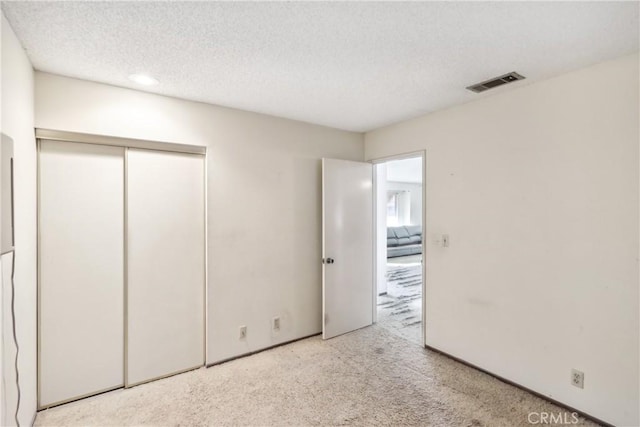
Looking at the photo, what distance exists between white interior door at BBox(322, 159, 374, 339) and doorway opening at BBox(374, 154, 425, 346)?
0.27 meters

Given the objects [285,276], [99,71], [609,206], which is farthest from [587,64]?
[99,71]

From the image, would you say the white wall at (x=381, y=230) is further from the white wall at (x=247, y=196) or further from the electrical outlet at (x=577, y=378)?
the electrical outlet at (x=577, y=378)

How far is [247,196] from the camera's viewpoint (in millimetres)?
3014

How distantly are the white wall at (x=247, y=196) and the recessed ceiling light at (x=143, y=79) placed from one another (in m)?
0.20

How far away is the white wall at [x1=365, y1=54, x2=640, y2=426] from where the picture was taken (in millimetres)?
1951

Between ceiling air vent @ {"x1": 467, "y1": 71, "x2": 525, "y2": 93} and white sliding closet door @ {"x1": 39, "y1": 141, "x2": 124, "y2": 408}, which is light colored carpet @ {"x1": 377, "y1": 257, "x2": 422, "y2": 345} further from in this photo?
white sliding closet door @ {"x1": 39, "y1": 141, "x2": 124, "y2": 408}

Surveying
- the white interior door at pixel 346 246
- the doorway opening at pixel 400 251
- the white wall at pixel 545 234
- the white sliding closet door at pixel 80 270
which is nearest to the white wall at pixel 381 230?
the doorway opening at pixel 400 251

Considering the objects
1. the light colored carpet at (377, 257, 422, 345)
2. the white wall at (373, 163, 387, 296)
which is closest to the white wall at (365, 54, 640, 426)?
the light colored carpet at (377, 257, 422, 345)

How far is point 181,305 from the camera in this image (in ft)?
8.86

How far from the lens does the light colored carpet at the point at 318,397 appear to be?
211cm

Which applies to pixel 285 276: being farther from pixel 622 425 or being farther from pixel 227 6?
pixel 622 425

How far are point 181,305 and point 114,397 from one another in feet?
2.49

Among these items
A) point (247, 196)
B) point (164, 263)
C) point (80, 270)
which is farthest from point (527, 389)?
point (80, 270)

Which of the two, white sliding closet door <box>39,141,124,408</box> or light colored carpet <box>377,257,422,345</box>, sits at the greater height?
white sliding closet door <box>39,141,124,408</box>
